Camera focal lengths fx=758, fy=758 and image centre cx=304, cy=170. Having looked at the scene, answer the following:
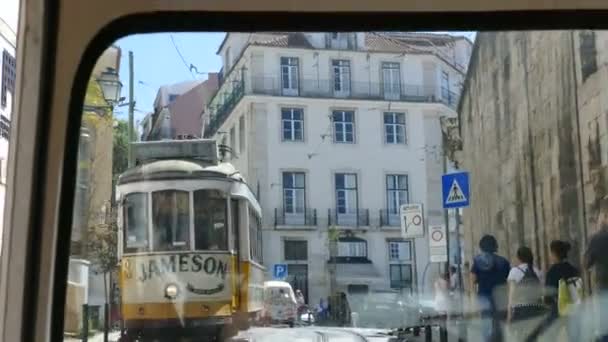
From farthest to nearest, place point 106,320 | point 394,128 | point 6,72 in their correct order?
point 394,128
point 106,320
point 6,72

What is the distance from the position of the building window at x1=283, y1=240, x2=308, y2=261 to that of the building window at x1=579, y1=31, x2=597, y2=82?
0.90 metres

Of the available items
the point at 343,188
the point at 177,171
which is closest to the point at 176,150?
the point at 177,171

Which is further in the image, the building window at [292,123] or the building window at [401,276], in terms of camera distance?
the building window at [292,123]

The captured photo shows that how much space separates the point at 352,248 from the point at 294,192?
0.22 meters

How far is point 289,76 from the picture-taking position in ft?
7.05

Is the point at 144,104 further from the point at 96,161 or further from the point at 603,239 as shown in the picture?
the point at 603,239

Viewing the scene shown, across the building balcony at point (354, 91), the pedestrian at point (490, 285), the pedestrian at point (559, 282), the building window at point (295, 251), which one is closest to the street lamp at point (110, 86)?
the building balcony at point (354, 91)

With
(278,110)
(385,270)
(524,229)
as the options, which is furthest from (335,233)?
(524,229)

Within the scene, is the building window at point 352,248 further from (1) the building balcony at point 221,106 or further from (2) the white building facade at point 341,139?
(1) the building balcony at point 221,106

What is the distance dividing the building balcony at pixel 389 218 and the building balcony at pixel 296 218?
0.60ft

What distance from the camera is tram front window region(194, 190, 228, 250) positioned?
210 centimetres

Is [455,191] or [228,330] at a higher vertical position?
[455,191]

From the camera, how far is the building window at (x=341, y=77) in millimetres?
2150

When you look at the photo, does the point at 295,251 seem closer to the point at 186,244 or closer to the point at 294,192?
the point at 294,192
